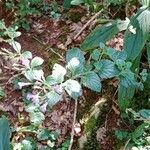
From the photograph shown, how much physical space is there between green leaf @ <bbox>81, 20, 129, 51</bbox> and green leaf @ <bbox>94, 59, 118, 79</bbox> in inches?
15.7

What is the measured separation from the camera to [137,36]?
2.16m

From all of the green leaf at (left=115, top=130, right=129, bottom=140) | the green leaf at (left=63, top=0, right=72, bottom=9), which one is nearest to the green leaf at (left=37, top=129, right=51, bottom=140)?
the green leaf at (left=115, top=130, right=129, bottom=140)

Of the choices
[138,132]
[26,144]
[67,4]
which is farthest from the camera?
[67,4]

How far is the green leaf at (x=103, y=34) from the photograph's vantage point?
7.54 ft

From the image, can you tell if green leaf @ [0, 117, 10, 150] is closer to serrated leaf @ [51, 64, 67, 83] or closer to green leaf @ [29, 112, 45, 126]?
serrated leaf @ [51, 64, 67, 83]

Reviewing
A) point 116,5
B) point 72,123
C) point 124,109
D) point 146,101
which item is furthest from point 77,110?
point 116,5

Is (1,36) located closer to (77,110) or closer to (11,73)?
(11,73)

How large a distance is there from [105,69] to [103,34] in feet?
1.59

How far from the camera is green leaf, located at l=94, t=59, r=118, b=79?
1864 mm

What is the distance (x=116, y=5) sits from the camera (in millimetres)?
2834

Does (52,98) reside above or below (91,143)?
above

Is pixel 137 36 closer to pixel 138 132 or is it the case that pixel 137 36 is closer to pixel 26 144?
pixel 138 132

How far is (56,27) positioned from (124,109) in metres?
0.79

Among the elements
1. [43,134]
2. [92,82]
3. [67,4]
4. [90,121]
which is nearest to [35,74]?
[92,82]
